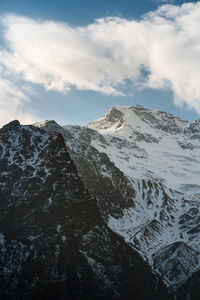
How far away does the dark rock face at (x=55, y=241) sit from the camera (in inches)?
4722

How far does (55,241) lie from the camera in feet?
434

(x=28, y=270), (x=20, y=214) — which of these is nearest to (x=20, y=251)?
(x=28, y=270)

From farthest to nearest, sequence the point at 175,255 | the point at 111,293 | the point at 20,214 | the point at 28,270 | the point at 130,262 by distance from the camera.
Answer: the point at 175,255, the point at 130,262, the point at 20,214, the point at 111,293, the point at 28,270

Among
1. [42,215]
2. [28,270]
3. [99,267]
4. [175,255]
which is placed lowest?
[28,270]

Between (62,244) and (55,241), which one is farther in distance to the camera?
(55,241)

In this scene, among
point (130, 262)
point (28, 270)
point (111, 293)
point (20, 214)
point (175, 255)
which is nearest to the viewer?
point (28, 270)

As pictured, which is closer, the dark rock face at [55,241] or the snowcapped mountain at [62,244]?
the dark rock face at [55,241]

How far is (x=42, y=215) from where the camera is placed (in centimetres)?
13988

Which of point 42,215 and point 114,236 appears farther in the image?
point 114,236

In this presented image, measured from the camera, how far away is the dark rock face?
120m

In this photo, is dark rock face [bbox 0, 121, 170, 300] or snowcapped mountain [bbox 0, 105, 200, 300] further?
snowcapped mountain [bbox 0, 105, 200, 300]

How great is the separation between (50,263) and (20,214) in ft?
86.9

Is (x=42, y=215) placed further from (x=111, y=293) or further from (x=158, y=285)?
(x=158, y=285)

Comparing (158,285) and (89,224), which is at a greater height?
(89,224)
